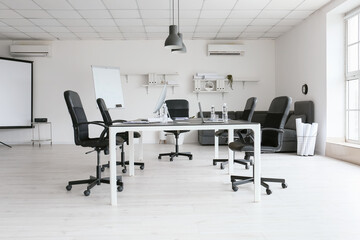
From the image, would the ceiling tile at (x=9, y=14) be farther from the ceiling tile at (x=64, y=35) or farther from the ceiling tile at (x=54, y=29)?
the ceiling tile at (x=64, y=35)

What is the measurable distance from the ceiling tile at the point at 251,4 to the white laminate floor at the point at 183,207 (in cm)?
301

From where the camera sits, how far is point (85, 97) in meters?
8.19

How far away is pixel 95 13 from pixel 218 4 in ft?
8.02

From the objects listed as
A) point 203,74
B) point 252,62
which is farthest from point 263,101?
point 203,74

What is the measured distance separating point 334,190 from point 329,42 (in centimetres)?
352

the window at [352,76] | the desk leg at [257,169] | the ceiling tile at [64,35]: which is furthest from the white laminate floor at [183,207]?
the ceiling tile at [64,35]

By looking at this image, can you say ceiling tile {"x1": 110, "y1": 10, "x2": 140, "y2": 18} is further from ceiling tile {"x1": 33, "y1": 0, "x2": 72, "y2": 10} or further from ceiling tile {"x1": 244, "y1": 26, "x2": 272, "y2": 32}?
ceiling tile {"x1": 244, "y1": 26, "x2": 272, "y2": 32}

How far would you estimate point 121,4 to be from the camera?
18.1ft

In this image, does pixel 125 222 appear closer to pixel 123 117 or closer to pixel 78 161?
pixel 78 161

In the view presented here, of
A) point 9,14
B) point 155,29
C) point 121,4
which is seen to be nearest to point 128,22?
point 155,29

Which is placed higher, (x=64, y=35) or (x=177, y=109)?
(x=64, y=35)

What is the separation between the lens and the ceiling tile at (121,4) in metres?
5.38

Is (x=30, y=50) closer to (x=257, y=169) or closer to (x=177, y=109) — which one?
(x=177, y=109)

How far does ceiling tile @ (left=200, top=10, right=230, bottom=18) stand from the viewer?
235 inches
